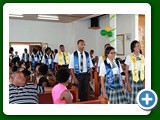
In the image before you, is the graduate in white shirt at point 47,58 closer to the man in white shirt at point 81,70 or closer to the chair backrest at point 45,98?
the man in white shirt at point 81,70

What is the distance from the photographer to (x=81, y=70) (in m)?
3.29

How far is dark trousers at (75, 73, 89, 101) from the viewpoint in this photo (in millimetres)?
3262

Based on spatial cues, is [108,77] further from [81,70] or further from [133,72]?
[81,70]

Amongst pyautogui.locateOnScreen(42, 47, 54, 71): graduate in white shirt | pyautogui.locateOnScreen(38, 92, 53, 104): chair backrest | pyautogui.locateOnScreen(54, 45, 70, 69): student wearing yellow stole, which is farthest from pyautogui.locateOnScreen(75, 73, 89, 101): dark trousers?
pyautogui.locateOnScreen(42, 47, 54, 71): graduate in white shirt

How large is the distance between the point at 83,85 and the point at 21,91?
1.50 m

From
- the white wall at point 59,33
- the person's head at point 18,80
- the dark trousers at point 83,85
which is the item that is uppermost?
the white wall at point 59,33

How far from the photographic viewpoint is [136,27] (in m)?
5.55

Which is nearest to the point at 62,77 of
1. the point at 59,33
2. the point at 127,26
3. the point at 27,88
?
the point at 27,88

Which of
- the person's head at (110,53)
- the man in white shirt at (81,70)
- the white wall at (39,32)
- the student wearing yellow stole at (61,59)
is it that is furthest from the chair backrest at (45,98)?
the white wall at (39,32)

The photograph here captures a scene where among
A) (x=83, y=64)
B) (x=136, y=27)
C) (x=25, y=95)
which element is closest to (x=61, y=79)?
(x=25, y=95)

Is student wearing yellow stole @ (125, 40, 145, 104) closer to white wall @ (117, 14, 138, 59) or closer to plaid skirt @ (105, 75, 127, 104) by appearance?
plaid skirt @ (105, 75, 127, 104)

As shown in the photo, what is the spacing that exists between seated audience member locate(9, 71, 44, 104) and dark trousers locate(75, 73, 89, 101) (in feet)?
4.26

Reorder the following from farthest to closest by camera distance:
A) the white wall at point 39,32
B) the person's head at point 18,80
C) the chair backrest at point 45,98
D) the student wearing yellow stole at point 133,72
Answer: the white wall at point 39,32
the student wearing yellow stole at point 133,72
the chair backrest at point 45,98
the person's head at point 18,80

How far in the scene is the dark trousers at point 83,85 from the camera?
3262 millimetres
